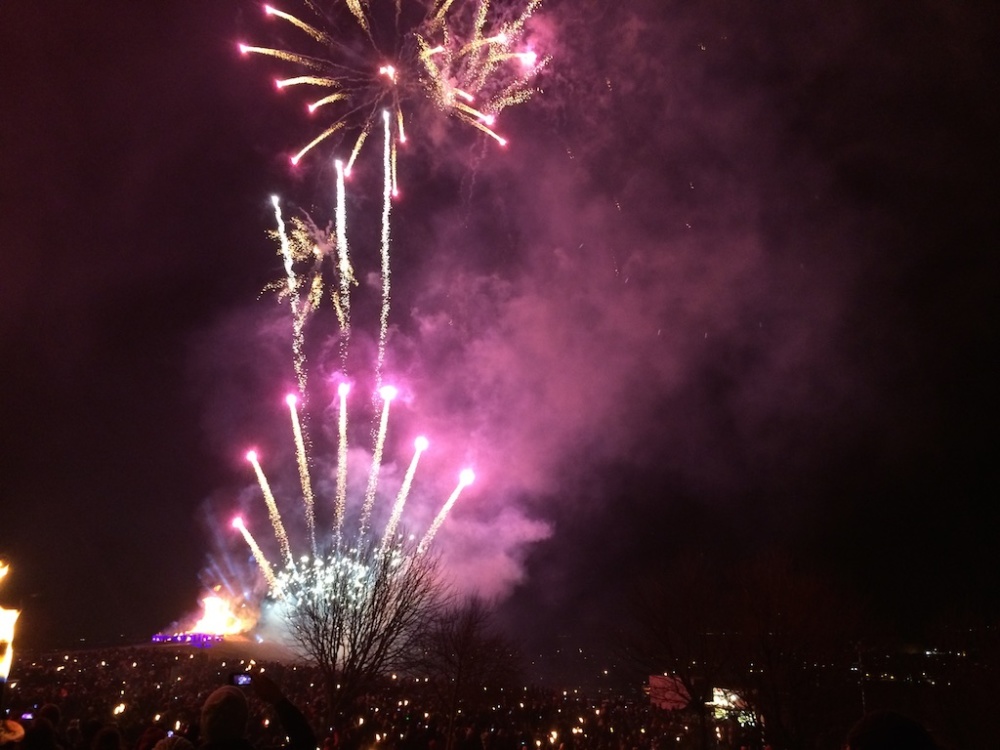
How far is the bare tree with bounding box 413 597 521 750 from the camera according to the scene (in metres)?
25.5

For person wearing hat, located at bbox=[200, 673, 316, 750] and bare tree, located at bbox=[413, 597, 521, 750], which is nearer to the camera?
person wearing hat, located at bbox=[200, 673, 316, 750]

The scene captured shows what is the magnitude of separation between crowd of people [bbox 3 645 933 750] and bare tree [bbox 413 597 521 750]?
3.84 ft

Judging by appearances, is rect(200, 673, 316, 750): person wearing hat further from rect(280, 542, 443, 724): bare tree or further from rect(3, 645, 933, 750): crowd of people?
rect(280, 542, 443, 724): bare tree

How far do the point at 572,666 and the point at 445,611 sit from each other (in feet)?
261

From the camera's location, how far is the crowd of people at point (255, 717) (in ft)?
17.1

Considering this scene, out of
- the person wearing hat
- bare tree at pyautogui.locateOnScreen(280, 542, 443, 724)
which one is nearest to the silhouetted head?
the person wearing hat

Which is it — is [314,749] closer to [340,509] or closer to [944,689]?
[340,509]

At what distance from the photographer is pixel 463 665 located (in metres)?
24.9

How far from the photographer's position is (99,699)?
55.6ft

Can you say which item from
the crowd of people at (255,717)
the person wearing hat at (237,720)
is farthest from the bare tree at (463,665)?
the person wearing hat at (237,720)

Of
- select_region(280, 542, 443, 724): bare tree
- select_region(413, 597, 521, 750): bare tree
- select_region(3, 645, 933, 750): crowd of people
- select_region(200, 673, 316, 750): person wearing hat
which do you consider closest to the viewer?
select_region(200, 673, 316, 750): person wearing hat

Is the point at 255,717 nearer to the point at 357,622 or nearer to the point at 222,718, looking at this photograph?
the point at 357,622

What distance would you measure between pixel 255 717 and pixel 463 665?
34.1 ft

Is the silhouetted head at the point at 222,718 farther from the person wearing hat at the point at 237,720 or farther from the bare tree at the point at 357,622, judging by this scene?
the bare tree at the point at 357,622
